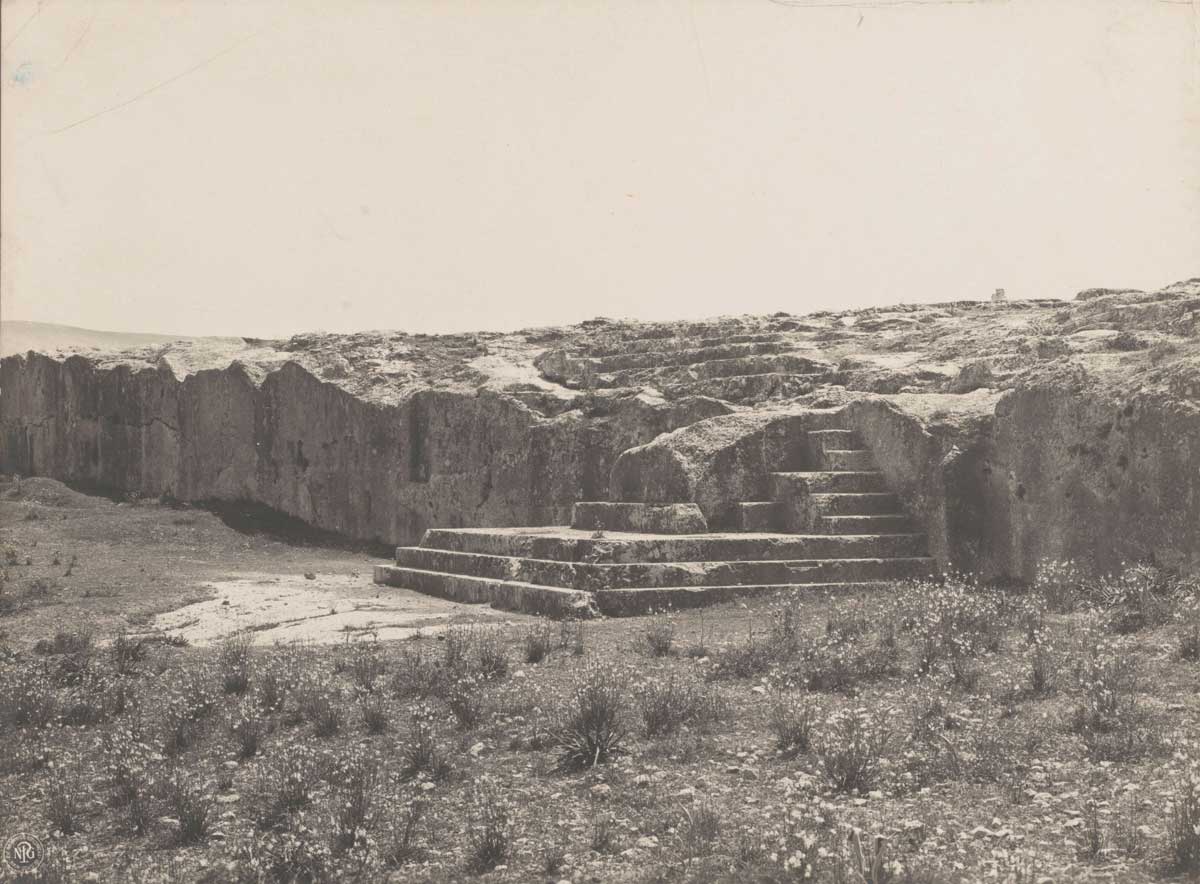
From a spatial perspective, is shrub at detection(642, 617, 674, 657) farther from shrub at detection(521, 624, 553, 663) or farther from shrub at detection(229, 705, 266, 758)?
shrub at detection(229, 705, 266, 758)

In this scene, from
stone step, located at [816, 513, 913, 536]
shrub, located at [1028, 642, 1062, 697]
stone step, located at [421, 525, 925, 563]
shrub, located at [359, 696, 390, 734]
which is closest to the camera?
shrub, located at [1028, 642, 1062, 697]

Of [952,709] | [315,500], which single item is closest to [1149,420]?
[952,709]

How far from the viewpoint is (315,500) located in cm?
1802

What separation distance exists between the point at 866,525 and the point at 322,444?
9620mm

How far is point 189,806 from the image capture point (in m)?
5.59

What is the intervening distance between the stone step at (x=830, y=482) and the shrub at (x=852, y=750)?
5.15 metres

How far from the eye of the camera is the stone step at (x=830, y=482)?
1120 centimetres

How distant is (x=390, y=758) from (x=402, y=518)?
10.9 m

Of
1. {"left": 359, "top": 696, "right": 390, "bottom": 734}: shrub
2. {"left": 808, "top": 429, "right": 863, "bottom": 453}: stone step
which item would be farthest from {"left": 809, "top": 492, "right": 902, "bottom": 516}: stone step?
{"left": 359, "top": 696, "right": 390, "bottom": 734}: shrub

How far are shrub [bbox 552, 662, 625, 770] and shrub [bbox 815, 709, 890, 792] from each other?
99cm

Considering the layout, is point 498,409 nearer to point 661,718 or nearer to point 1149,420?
point 1149,420

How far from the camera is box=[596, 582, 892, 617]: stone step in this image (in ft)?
32.4

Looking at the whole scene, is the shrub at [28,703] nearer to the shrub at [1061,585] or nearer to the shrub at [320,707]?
the shrub at [320,707]

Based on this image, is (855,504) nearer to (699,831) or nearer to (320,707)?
(320,707)
